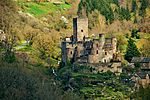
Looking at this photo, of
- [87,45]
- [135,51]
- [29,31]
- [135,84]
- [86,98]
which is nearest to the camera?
[86,98]

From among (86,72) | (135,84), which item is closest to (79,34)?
(86,72)

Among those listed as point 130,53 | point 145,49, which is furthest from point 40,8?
point 130,53

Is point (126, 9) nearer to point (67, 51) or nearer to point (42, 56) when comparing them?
point (42, 56)

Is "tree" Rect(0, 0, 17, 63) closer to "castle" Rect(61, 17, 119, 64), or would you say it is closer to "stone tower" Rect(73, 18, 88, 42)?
"castle" Rect(61, 17, 119, 64)

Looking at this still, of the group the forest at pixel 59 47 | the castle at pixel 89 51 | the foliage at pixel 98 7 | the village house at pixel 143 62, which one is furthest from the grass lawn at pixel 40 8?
the castle at pixel 89 51

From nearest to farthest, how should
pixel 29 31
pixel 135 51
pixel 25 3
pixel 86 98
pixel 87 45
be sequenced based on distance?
1. pixel 86 98
2. pixel 87 45
3. pixel 135 51
4. pixel 29 31
5. pixel 25 3

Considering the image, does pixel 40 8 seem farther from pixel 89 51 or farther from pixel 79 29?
pixel 89 51

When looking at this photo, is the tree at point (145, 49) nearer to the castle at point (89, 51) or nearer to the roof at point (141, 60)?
the roof at point (141, 60)

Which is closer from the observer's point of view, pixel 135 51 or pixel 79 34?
pixel 79 34
